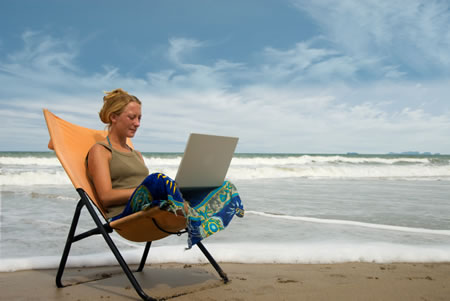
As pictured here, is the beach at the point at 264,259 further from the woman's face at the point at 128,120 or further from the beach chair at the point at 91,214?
the woman's face at the point at 128,120

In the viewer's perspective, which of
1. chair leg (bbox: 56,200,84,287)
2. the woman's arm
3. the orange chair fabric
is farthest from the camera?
chair leg (bbox: 56,200,84,287)

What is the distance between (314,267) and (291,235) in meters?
1.13

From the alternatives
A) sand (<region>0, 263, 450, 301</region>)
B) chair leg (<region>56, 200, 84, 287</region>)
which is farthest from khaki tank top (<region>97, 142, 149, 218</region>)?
sand (<region>0, 263, 450, 301</region>)

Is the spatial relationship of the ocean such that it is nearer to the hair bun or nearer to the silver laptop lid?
the silver laptop lid

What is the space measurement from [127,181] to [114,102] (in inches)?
22.2

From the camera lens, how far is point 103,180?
2.52m

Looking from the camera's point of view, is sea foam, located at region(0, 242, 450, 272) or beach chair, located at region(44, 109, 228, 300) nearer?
beach chair, located at region(44, 109, 228, 300)

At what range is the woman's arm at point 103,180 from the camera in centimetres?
249

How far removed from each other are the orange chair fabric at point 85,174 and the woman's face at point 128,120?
36 cm

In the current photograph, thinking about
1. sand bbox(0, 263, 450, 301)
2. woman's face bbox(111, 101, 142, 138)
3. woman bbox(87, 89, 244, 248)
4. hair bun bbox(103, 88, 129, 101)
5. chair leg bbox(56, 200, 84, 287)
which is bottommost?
sand bbox(0, 263, 450, 301)

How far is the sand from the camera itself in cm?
256

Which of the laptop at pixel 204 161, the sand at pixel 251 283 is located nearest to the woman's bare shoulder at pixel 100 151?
the laptop at pixel 204 161

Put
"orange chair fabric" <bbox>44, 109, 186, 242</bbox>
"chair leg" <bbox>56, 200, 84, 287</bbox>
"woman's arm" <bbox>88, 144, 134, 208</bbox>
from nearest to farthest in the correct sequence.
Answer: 1. "orange chair fabric" <bbox>44, 109, 186, 242</bbox>
2. "woman's arm" <bbox>88, 144, 134, 208</bbox>
3. "chair leg" <bbox>56, 200, 84, 287</bbox>

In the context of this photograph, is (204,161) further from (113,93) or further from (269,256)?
(269,256)
